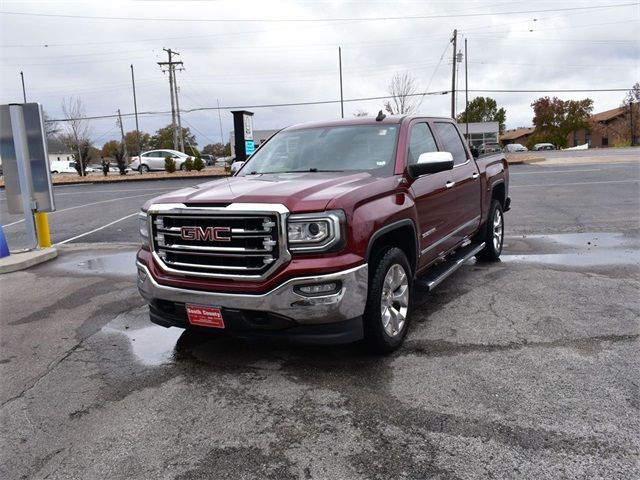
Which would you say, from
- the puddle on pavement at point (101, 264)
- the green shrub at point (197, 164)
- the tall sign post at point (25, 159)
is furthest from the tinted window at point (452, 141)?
the green shrub at point (197, 164)

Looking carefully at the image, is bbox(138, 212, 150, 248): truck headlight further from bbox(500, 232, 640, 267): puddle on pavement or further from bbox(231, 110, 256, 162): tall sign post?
bbox(231, 110, 256, 162): tall sign post

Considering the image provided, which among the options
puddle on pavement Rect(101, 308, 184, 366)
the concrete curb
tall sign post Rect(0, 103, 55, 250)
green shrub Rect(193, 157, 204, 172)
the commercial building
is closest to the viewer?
puddle on pavement Rect(101, 308, 184, 366)

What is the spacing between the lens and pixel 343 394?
3.54 meters

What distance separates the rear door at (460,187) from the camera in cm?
562

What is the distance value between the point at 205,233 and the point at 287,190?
0.65 m

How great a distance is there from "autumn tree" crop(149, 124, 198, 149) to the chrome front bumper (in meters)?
91.3

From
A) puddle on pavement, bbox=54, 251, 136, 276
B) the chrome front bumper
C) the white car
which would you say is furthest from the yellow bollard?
the white car

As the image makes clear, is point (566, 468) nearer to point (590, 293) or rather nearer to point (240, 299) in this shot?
point (240, 299)

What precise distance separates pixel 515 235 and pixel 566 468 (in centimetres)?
699

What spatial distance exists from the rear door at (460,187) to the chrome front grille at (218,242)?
2.47 meters

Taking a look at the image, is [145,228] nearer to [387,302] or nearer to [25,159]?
[387,302]

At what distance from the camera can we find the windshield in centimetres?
474

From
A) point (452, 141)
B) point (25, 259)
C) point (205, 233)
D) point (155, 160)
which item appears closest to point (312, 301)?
point (205, 233)

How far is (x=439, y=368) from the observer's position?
3.91 metres
